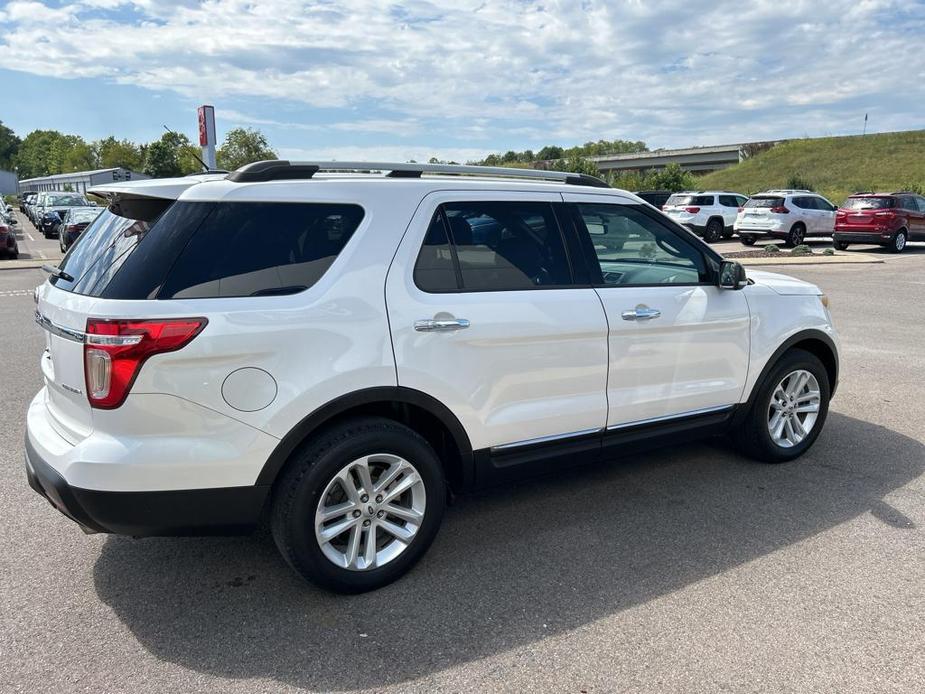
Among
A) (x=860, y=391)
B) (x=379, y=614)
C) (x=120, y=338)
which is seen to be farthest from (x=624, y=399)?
(x=860, y=391)

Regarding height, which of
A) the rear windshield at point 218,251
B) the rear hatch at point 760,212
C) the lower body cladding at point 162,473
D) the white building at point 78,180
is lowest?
the lower body cladding at point 162,473

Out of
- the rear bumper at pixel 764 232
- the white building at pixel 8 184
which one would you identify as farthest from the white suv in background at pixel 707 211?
the white building at pixel 8 184

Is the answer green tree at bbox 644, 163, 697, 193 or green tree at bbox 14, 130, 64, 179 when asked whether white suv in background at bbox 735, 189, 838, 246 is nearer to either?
green tree at bbox 644, 163, 697, 193

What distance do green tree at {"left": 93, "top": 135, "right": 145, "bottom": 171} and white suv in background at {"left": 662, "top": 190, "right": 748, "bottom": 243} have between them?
85979 mm

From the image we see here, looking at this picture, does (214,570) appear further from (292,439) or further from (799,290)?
(799,290)

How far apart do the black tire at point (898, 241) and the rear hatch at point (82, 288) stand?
22978mm

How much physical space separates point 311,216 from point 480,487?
1.55 m

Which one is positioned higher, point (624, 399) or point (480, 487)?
point (624, 399)

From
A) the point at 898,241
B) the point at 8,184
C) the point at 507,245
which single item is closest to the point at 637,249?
the point at 507,245

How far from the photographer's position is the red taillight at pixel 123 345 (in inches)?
107

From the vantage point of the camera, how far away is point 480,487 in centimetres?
363

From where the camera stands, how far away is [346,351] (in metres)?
3.06

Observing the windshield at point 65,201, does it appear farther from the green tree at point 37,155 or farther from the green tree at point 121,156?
the green tree at point 37,155

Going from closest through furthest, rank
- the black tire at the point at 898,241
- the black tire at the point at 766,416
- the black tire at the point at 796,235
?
the black tire at the point at 766,416
the black tire at the point at 898,241
the black tire at the point at 796,235
